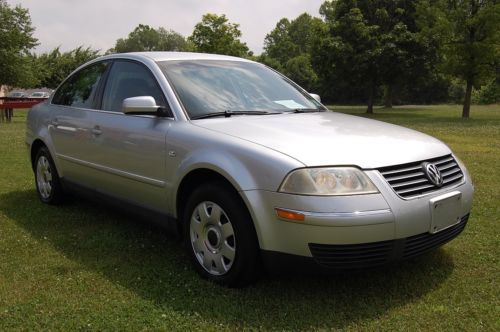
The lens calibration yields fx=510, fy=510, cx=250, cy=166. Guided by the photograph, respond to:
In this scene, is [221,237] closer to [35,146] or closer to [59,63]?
[35,146]

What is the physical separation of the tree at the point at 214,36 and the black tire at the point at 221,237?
41.3m

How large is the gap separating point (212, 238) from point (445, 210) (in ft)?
5.07

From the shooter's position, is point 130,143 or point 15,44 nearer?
point 130,143

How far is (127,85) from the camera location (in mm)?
4566

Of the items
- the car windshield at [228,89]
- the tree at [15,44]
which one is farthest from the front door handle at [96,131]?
the tree at [15,44]

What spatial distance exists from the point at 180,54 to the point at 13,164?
5502mm

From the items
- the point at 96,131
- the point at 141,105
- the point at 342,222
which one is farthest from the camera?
the point at 96,131

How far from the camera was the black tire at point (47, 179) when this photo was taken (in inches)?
219

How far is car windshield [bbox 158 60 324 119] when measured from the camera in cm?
400

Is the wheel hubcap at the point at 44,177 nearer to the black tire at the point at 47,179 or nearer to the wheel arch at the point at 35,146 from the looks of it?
the black tire at the point at 47,179

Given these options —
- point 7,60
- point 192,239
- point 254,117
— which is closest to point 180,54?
point 254,117

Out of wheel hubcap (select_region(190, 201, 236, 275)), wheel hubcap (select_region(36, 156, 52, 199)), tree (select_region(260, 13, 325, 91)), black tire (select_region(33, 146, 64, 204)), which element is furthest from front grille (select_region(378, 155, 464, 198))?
tree (select_region(260, 13, 325, 91))

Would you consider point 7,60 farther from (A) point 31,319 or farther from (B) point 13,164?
(A) point 31,319

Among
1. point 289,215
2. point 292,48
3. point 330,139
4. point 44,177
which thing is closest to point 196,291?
point 289,215
